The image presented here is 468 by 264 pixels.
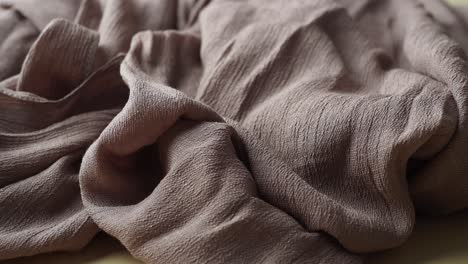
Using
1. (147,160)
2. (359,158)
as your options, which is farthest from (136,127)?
(359,158)

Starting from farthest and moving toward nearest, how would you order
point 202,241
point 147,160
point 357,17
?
point 357,17, point 147,160, point 202,241

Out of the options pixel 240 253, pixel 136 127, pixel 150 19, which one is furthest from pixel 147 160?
pixel 150 19

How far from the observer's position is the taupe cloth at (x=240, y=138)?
0.54 metres

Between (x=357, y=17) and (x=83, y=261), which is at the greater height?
(x=357, y=17)

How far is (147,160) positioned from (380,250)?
0.26 meters

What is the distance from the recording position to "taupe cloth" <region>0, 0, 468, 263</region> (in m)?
0.54

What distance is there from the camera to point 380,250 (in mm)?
565

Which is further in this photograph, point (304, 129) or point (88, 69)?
point (88, 69)

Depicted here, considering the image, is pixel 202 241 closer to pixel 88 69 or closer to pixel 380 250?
pixel 380 250

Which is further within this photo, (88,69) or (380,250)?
(88,69)

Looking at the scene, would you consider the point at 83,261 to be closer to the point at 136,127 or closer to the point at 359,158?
the point at 136,127

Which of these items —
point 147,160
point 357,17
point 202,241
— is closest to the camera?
point 202,241

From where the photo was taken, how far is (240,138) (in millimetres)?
595

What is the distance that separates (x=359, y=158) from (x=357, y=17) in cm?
30
